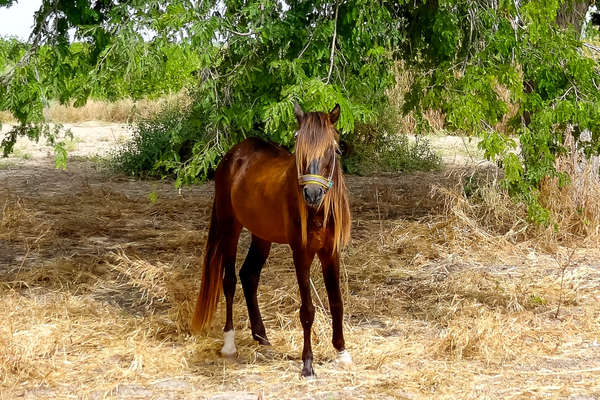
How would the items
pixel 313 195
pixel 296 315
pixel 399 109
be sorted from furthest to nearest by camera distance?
pixel 399 109, pixel 296 315, pixel 313 195

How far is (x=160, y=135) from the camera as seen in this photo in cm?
1249

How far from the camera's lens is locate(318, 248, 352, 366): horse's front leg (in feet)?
14.9

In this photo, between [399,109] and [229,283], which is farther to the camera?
[399,109]

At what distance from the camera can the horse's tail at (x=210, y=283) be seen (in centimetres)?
514

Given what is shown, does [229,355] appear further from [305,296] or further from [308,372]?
[305,296]

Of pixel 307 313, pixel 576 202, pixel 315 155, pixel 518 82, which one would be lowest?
pixel 307 313

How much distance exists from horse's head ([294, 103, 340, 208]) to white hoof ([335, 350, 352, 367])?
110 cm

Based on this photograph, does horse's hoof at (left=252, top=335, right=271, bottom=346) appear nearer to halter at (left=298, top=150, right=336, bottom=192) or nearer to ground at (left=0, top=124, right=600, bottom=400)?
ground at (left=0, top=124, right=600, bottom=400)

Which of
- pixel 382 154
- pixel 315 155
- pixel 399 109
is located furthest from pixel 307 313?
pixel 399 109

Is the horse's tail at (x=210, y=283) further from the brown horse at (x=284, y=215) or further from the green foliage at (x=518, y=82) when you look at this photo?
the green foliage at (x=518, y=82)

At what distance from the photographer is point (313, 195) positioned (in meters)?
4.06

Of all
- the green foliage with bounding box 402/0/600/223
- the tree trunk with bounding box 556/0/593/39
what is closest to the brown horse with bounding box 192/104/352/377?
the green foliage with bounding box 402/0/600/223

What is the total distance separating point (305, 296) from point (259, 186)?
2.63ft

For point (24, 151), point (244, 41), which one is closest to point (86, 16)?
point (244, 41)
